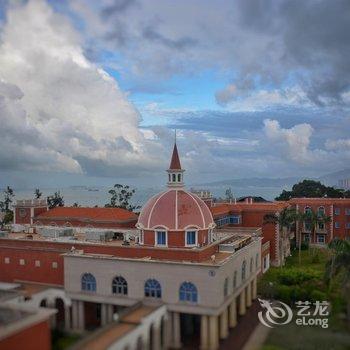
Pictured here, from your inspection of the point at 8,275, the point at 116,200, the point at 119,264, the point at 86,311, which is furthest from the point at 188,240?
the point at 116,200

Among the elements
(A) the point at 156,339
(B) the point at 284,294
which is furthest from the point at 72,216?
(A) the point at 156,339

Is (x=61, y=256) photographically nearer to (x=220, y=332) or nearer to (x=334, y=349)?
(x=220, y=332)

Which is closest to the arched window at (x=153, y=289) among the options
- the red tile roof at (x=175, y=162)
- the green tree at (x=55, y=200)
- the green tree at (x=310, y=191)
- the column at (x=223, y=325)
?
the column at (x=223, y=325)

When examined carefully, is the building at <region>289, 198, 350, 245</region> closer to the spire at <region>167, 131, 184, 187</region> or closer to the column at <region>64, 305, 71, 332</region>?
the spire at <region>167, 131, 184, 187</region>

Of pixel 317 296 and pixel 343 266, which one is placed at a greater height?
pixel 343 266

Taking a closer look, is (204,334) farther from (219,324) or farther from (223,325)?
(219,324)

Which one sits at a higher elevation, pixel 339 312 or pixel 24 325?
pixel 24 325

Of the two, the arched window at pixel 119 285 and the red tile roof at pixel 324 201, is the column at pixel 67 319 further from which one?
the red tile roof at pixel 324 201
